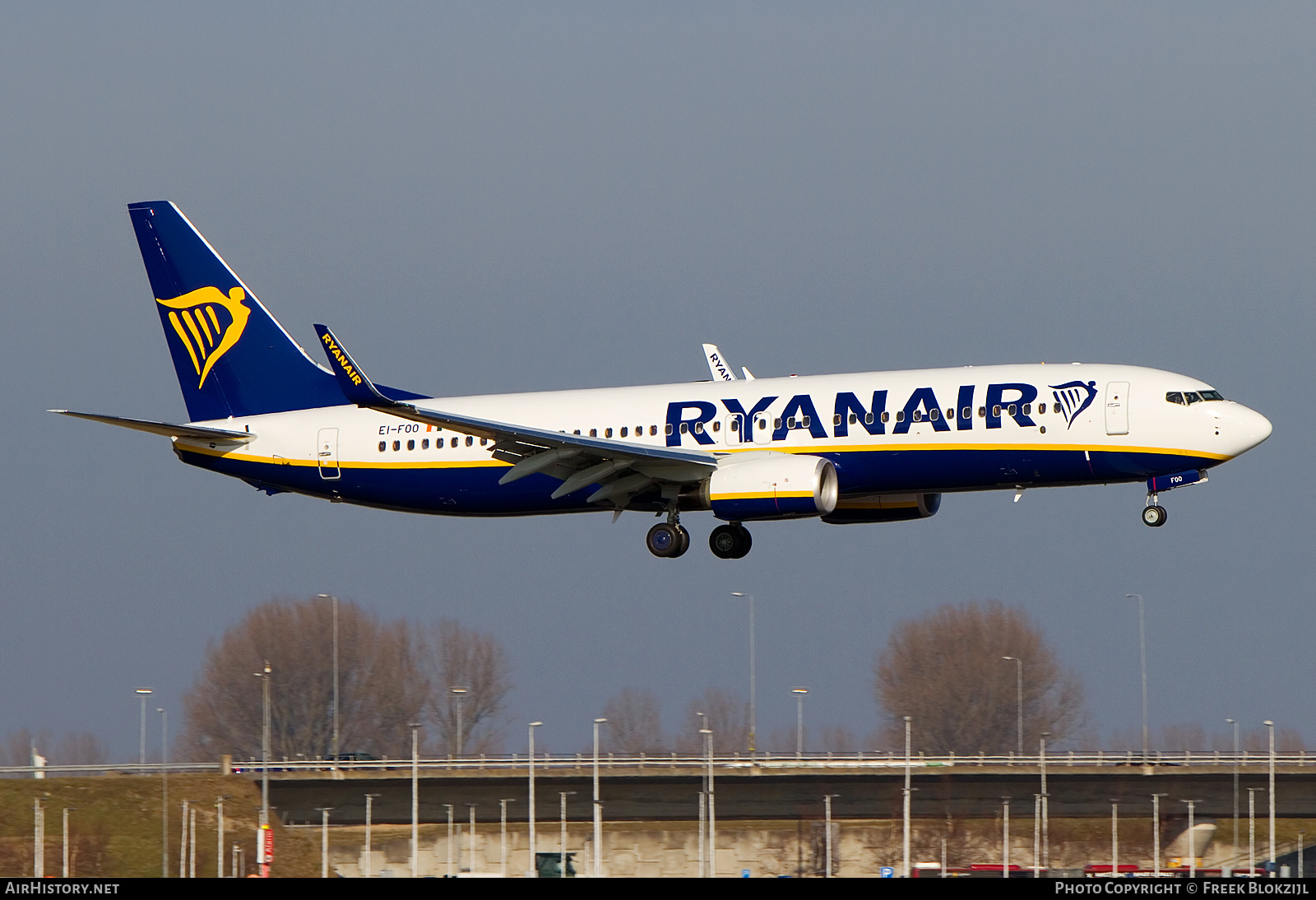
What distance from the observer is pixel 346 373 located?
2076 inches

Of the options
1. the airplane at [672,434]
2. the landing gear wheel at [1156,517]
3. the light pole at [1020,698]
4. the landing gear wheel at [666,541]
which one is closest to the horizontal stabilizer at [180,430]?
the airplane at [672,434]

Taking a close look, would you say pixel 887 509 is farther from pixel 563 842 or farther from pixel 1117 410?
pixel 563 842

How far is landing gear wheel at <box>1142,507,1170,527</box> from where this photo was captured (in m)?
54.1

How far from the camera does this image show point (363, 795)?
83.2 meters

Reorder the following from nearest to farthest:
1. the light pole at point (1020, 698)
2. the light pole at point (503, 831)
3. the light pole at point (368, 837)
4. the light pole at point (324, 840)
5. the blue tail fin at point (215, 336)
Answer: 1. the blue tail fin at point (215, 336)
2. the light pole at point (324, 840)
3. the light pole at point (503, 831)
4. the light pole at point (368, 837)
5. the light pole at point (1020, 698)

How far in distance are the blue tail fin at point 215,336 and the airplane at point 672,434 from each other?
68mm

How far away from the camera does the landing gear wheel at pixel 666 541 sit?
5875 cm

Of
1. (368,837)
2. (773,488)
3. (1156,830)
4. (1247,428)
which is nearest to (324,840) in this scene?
(368,837)

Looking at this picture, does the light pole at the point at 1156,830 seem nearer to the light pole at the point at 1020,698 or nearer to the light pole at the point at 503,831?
the light pole at the point at 1020,698

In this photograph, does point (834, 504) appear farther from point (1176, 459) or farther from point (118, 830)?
point (118, 830)

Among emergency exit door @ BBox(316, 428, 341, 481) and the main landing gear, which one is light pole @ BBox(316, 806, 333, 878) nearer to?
emergency exit door @ BBox(316, 428, 341, 481)

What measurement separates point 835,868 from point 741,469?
2624 centimetres

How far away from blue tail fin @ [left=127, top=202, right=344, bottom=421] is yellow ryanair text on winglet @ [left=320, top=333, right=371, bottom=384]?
11167 mm

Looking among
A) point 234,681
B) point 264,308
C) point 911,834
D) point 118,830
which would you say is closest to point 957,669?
Result: point 234,681
